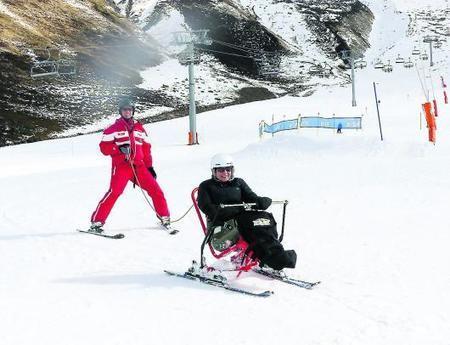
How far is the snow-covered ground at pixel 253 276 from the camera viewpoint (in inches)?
203

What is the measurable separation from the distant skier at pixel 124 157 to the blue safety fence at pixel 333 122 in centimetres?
2184

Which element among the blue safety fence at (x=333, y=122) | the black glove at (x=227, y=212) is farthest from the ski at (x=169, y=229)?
the blue safety fence at (x=333, y=122)

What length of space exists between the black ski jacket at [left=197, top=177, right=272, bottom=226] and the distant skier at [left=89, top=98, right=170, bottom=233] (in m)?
2.97

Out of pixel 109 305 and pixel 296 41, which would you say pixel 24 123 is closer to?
pixel 109 305

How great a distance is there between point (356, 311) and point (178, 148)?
2729 cm

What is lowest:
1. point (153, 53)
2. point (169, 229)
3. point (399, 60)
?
point (169, 229)

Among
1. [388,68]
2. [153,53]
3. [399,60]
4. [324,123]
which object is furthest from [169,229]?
[399,60]

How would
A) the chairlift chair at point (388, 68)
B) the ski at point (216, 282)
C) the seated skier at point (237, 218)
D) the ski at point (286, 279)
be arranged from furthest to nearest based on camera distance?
the chairlift chair at point (388, 68) < the ski at point (286, 279) < the seated skier at point (237, 218) < the ski at point (216, 282)

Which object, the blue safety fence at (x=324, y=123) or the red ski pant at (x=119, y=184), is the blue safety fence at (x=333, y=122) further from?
the red ski pant at (x=119, y=184)

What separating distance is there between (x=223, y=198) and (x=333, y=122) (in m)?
24.9

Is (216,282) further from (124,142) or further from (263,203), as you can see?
(124,142)

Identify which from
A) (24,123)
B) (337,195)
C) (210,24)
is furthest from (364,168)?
(210,24)

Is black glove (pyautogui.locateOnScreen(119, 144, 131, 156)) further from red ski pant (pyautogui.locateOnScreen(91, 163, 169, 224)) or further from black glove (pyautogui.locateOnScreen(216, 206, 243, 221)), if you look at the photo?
black glove (pyautogui.locateOnScreen(216, 206, 243, 221))

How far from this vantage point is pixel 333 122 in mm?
30828
